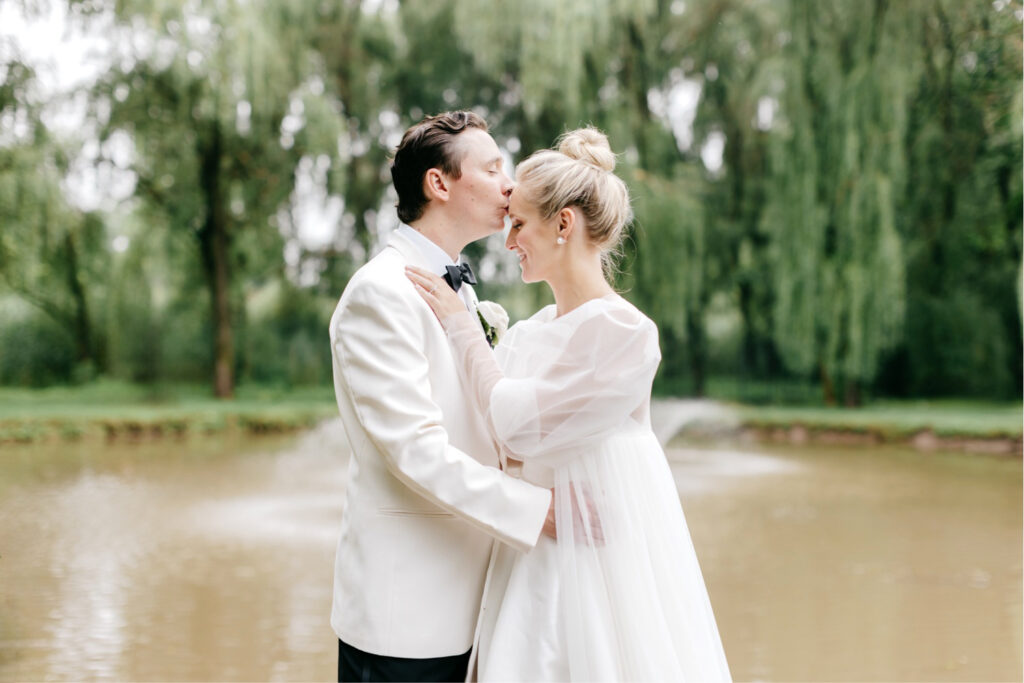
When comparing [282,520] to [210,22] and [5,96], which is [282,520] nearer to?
[5,96]

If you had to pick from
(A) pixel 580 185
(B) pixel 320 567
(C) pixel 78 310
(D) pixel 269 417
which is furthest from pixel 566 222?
(C) pixel 78 310

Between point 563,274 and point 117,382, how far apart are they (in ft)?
49.6

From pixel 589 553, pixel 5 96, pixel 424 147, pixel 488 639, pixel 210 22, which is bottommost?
pixel 488 639

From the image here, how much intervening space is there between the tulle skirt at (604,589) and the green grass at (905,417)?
33.7ft

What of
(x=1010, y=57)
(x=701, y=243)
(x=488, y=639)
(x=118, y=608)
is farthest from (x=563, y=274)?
(x=701, y=243)

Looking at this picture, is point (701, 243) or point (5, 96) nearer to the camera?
point (5, 96)

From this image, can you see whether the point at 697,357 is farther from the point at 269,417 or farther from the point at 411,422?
the point at 411,422

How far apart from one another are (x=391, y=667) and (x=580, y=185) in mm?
970

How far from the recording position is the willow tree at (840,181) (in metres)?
10.2

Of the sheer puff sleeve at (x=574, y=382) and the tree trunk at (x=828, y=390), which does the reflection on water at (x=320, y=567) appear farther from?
the tree trunk at (x=828, y=390)

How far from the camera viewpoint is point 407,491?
5.58ft

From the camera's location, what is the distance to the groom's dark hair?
5.98 feet

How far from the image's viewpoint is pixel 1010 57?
865 centimetres

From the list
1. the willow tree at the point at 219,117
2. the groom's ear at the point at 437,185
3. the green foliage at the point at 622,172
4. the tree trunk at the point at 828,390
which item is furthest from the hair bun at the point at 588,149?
the tree trunk at the point at 828,390
